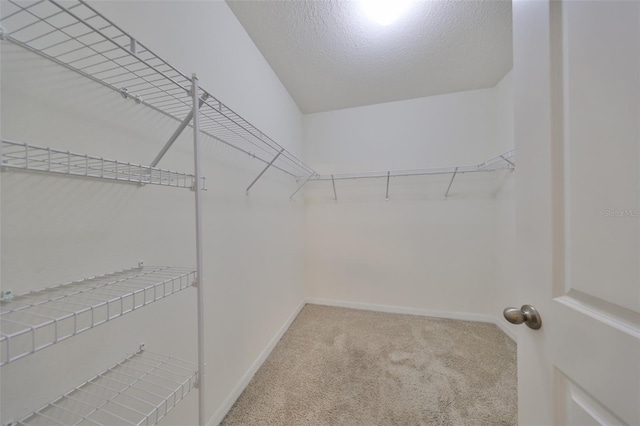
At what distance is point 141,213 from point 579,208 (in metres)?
1.29

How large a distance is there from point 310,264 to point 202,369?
2052 mm

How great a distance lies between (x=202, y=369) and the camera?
70 cm

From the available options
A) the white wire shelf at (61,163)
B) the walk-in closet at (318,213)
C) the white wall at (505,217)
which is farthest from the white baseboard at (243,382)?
the white wall at (505,217)

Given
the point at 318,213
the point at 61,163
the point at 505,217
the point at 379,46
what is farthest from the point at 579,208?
the point at 318,213

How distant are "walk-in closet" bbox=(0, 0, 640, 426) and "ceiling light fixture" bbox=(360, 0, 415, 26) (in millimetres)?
19

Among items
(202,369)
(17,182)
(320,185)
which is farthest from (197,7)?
(320,185)

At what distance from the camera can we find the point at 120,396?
748 millimetres

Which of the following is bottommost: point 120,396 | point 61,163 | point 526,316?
point 120,396

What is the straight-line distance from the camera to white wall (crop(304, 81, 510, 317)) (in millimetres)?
2232

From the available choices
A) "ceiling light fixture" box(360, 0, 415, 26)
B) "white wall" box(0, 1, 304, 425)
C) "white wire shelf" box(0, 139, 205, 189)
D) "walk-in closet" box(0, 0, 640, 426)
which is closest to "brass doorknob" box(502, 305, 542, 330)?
"walk-in closet" box(0, 0, 640, 426)

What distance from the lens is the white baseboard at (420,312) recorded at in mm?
2078

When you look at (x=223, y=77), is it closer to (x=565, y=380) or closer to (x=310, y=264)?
(x=565, y=380)

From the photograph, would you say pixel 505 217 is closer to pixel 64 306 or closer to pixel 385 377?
pixel 385 377

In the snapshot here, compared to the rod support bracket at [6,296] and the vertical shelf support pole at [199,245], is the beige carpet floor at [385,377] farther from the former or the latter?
the rod support bracket at [6,296]
